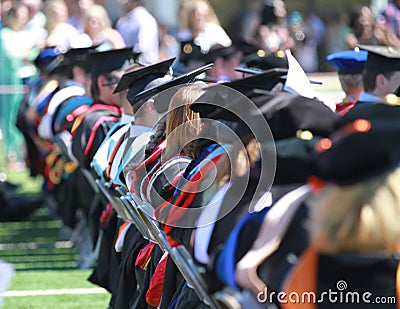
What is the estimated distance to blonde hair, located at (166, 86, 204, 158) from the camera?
189 inches

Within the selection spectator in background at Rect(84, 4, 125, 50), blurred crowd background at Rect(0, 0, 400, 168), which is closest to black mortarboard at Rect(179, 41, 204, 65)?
blurred crowd background at Rect(0, 0, 400, 168)

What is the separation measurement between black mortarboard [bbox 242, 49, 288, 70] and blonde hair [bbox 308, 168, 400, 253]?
5.32 meters

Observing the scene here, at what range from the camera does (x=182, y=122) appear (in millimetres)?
4926

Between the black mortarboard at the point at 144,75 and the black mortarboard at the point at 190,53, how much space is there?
3836mm

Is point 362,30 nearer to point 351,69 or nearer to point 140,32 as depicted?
point 140,32

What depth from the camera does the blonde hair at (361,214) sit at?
3.02 meters

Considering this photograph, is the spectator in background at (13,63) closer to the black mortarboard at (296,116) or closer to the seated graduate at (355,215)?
the black mortarboard at (296,116)

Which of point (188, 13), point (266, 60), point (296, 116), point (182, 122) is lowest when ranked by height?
point (188, 13)

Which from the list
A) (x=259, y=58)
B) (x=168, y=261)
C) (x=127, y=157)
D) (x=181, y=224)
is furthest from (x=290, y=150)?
(x=259, y=58)

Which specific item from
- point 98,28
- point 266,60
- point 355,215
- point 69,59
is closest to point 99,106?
point 266,60

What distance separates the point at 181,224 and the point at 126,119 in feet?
8.01

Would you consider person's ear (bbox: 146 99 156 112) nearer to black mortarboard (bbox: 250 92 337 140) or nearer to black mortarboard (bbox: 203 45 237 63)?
black mortarboard (bbox: 250 92 337 140)

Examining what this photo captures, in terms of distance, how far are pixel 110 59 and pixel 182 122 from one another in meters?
3.24

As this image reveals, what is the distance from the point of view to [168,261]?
507 centimetres
